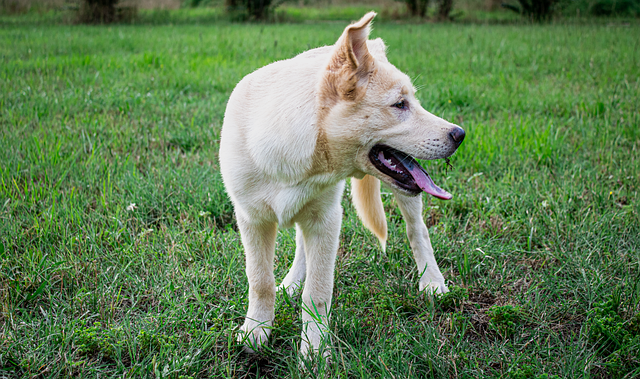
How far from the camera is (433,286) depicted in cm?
248

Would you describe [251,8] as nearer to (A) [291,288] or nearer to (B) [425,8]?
(B) [425,8]

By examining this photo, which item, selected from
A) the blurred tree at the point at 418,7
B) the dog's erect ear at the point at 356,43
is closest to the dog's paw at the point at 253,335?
the dog's erect ear at the point at 356,43

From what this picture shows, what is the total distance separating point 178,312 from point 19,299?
81cm

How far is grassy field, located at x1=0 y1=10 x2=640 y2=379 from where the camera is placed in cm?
197

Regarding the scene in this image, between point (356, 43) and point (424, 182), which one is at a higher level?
point (356, 43)

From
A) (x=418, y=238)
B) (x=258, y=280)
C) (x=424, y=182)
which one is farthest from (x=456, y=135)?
(x=258, y=280)

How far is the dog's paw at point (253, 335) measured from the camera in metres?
2.07

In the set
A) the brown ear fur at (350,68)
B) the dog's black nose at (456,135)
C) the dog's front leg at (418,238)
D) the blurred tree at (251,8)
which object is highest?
the blurred tree at (251,8)

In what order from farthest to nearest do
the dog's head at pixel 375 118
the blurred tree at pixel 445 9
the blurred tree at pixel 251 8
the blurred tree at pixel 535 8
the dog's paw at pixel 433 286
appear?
the blurred tree at pixel 445 9 < the blurred tree at pixel 535 8 < the blurred tree at pixel 251 8 < the dog's paw at pixel 433 286 < the dog's head at pixel 375 118

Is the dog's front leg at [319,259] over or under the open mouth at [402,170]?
under

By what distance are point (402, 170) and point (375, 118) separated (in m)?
0.27

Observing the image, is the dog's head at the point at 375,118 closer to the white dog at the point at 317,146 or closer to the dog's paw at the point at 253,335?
the white dog at the point at 317,146

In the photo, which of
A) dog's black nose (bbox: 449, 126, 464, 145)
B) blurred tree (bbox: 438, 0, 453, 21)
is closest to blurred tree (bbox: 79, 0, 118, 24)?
blurred tree (bbox: 438, 0, 453, 21)

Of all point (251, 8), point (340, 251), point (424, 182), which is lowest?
point (340, 251)
